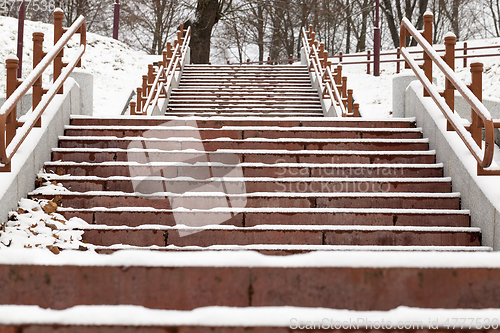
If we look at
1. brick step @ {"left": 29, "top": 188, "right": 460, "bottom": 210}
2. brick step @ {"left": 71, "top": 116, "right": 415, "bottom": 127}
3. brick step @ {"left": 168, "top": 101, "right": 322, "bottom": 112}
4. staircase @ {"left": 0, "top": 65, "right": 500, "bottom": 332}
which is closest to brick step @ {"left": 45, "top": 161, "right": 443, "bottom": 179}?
staircase @ {"left": 0, "top": 65, "right": 500, "bottom": 332}

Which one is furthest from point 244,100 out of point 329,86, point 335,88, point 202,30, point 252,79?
point 202,30

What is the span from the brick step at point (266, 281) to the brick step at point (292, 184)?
2113 mm

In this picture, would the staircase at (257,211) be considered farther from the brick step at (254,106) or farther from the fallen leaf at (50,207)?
the brick step at (254,106)

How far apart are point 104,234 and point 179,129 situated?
1.85m

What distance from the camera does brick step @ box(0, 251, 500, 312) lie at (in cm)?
227

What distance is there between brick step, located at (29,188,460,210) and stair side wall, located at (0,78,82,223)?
220 mm

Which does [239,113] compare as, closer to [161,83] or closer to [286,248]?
[161,83]

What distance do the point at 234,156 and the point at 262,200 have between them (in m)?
0.80

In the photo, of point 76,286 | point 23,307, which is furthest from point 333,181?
point 23,307

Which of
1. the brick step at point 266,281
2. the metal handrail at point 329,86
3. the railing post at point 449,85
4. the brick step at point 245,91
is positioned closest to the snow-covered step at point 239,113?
the metal handrail at point 329,86

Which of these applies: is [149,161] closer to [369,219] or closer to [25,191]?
[25,191]

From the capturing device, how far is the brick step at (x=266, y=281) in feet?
7.45

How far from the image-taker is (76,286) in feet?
7.54

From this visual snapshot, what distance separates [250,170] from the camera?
15.5 ft
